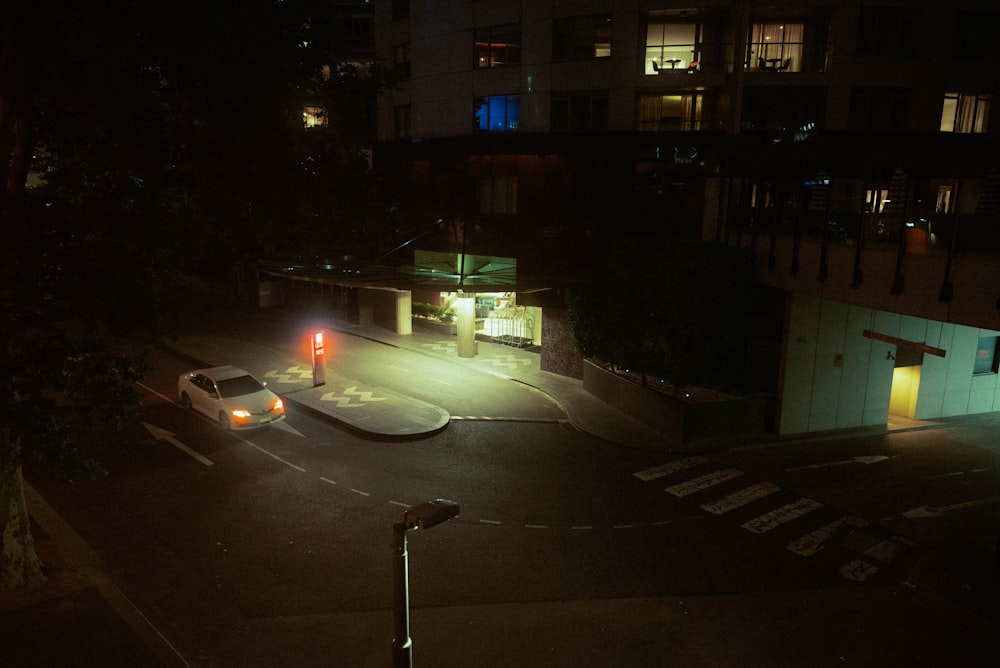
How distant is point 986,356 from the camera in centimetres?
2172

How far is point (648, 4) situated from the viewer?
2545 cm

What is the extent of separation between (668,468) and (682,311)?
15.1ft

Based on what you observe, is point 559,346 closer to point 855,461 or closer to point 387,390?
point 387,390

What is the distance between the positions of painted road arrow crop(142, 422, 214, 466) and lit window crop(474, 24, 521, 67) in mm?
20616

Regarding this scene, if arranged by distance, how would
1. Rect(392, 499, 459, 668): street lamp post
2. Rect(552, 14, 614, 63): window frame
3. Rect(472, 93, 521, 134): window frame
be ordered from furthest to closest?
Rect(472, 93, 521, 134): window frame
Rect(552, 14, 614, 63): window frame
Rect(392, 499, 459, 668): street lamp post

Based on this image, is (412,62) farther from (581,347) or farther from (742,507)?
(742,507)

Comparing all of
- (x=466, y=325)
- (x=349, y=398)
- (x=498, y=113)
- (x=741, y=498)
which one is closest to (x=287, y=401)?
(x=349, y=398)

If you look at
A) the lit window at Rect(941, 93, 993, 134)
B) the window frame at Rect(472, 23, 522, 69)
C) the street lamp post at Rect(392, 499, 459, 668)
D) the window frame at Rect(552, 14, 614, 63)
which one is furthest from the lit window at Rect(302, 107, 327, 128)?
the lit window at Rect(941, 93, 993, 134)

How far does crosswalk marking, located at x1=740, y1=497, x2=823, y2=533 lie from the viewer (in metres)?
13.5

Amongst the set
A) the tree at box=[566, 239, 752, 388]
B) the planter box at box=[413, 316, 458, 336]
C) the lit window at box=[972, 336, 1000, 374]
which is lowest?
the planter box at box=[413, 316, 458, 336]

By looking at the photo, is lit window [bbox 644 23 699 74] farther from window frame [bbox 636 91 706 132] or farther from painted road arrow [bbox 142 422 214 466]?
painted road arrow [bbox 142 422 214 466]

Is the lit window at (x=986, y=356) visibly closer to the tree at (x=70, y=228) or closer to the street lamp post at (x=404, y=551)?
the street lamp post at (x=404, y=551)

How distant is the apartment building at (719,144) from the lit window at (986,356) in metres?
0.09

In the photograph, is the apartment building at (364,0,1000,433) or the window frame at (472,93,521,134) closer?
the apartment building at (364,0,1000,433)
